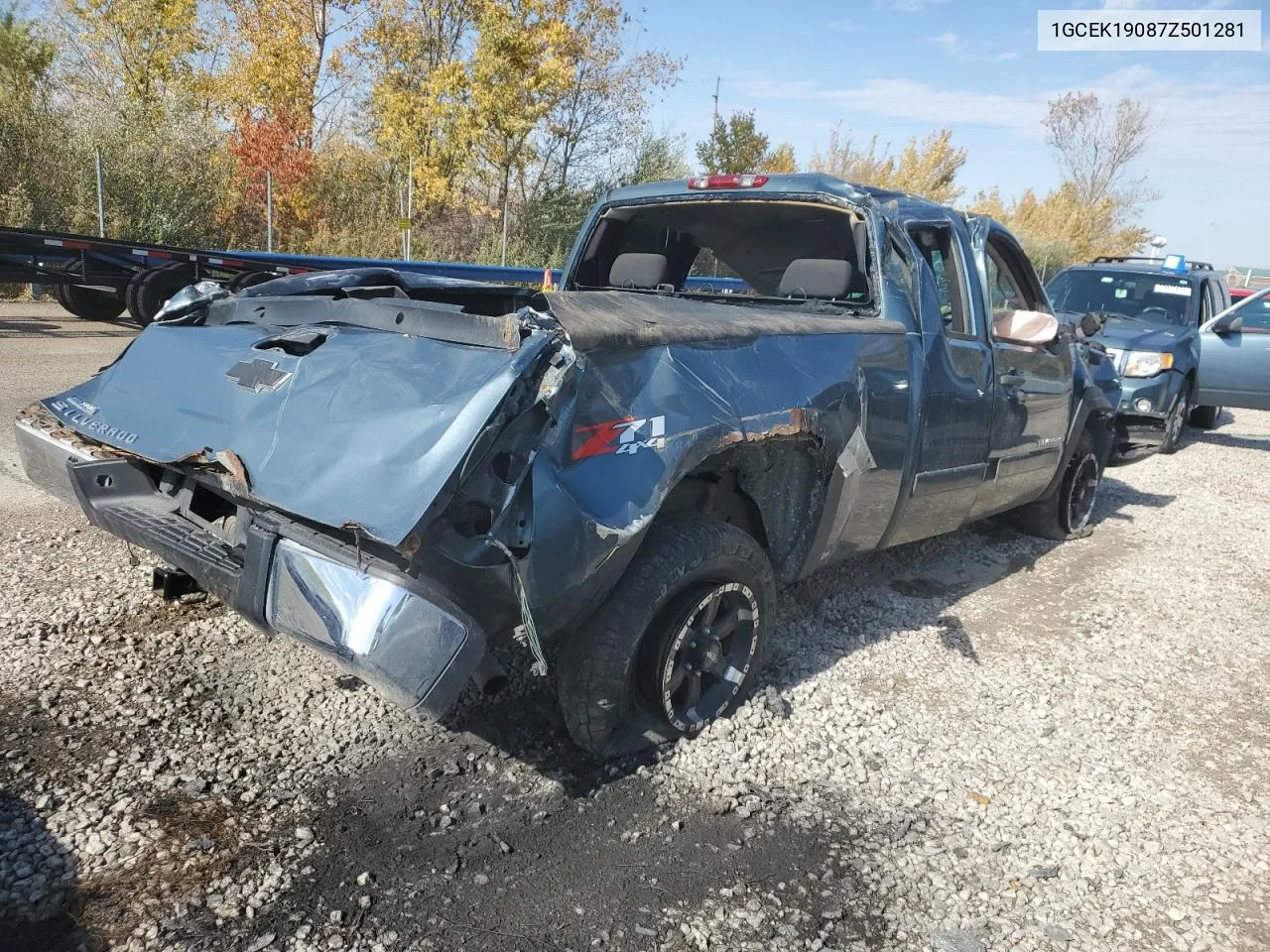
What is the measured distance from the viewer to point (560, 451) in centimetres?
248

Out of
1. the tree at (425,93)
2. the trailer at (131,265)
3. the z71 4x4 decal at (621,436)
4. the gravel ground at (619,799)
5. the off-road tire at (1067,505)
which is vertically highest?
the tree at (425,93)

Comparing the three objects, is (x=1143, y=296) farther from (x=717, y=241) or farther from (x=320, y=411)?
(x=320, y=411)

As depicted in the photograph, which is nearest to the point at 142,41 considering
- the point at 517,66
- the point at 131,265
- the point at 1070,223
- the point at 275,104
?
the point at 275,104

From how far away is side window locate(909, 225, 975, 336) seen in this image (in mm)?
4348

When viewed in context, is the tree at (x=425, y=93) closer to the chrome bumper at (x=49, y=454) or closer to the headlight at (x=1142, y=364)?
the headlight at (x=1142, y=364)

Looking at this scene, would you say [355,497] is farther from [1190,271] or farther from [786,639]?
[1190,271]

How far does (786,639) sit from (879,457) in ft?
3.30

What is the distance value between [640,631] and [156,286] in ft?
36.0

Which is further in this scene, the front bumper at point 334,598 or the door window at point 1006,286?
the door window at point 1006,286

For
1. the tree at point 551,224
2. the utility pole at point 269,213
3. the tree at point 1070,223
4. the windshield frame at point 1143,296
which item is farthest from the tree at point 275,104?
the tree at point 1070,223

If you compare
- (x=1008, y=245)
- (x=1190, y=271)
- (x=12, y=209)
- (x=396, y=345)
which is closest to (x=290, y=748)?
(x=396, y=345)

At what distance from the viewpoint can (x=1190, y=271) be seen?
416 inches

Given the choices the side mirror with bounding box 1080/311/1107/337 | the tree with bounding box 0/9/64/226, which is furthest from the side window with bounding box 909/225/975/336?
the tree with bounding box 0/9/64/226

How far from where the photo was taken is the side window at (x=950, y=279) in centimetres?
435
